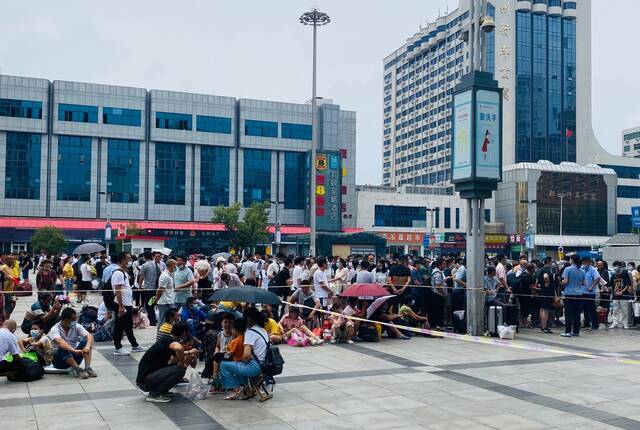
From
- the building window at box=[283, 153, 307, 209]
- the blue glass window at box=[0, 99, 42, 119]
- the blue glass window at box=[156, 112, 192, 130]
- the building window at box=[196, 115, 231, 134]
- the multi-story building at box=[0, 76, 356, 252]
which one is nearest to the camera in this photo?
the blue glass window at box=[0, 99, 42, 119]

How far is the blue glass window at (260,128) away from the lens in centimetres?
7012

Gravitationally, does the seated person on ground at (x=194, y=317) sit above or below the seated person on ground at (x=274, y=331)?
above

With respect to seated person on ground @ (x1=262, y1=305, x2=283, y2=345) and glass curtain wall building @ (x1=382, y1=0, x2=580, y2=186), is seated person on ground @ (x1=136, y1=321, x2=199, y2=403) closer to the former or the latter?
seated person on ground @ (x1=262, y1=305, x2=283, y2=345)

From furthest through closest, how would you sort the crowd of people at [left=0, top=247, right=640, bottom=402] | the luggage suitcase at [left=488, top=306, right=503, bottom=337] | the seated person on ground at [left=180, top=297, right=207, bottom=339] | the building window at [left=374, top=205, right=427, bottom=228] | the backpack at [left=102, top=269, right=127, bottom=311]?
1. the building window at [left=374, top=205, right=427, bottom=228]
2. the luggage suitcase at [left=488, top=306, right=503, bottom=337]
3. the backpack at [left=102, top=269, right=127, bottom=311]
4. the seated person on ground at [left=180, top=297, right=207, bottom=339]
5. the crowd of people at [left=0, top=247, right=640, bottom=402]

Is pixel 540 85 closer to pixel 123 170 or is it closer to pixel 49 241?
pixel 123 170

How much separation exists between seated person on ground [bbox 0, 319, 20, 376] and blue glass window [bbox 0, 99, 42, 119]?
58.6 m

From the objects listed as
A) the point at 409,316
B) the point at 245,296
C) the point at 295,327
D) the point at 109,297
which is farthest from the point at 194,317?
the point at 409,316

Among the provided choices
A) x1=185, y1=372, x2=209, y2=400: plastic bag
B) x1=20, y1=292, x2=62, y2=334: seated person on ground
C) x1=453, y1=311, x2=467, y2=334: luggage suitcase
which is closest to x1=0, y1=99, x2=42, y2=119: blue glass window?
x1=20, y1=292, x2=62, y2=334: seated person on ground

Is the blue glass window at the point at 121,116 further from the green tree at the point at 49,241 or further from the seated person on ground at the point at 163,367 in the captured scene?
the seated person on ground at the point at 163,367

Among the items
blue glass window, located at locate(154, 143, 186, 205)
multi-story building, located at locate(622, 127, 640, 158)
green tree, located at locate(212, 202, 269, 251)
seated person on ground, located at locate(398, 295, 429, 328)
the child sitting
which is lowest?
the child sitting

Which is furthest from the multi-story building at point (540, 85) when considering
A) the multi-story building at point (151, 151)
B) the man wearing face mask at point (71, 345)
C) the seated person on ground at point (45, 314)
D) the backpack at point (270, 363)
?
the backpack at point (270, 363)

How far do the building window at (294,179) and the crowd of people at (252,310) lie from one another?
49832mm

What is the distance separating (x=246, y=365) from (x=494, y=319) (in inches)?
333

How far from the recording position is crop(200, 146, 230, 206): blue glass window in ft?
225
